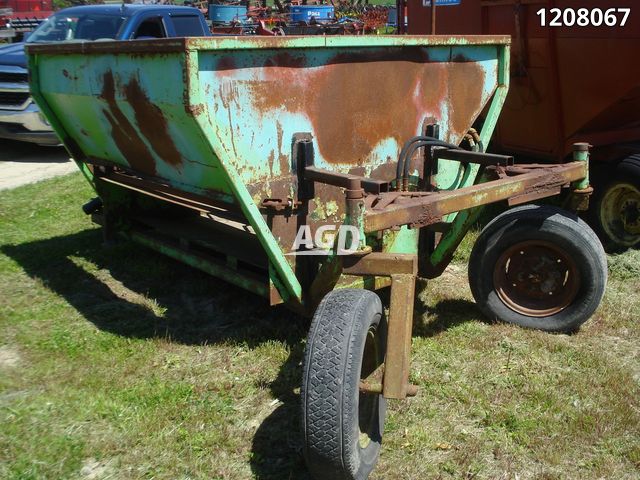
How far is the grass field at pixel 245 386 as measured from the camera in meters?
2.87

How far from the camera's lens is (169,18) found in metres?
8.01

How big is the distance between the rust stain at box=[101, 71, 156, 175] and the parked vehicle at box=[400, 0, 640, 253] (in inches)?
108

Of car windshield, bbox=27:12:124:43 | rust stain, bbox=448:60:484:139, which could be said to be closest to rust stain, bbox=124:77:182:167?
rust stain, bbox=448:60:484:139

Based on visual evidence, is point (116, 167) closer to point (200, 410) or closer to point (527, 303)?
point (200, 410)

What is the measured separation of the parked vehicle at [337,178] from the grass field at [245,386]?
0.31m

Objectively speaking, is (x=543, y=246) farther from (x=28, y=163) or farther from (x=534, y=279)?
(x=28, y=163)

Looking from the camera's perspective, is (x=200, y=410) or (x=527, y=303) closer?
(x=200, y=410)

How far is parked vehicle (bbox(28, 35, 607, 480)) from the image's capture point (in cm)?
277

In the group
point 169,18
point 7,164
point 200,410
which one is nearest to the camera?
point 200,410

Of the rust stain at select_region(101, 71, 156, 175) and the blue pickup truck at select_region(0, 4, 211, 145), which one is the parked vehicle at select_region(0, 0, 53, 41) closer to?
the blue pickup truck at select_region(0, 4, 211, 145)

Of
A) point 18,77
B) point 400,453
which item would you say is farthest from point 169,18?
point 400,453

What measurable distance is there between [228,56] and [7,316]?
2358mm

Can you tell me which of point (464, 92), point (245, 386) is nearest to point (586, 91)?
point (464, 92)

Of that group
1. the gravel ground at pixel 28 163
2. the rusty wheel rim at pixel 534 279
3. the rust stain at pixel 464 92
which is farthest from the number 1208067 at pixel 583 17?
the gravel ground at pixel 28 163
